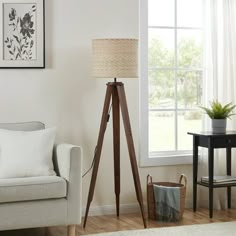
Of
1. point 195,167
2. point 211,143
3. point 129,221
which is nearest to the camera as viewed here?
point 129,221

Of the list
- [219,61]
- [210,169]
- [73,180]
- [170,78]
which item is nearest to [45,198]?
[73,180]

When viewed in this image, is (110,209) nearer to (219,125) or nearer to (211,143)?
(211,143)

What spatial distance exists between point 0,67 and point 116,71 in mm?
999

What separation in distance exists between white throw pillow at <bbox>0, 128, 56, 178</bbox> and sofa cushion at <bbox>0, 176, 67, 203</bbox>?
115mm

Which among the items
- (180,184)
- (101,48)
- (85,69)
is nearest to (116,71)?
(101,48)

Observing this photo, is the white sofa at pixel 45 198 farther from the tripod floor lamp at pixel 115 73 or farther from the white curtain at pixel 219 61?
the white curtain at pixel 219 61

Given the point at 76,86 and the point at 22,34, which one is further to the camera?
the point at 76,86

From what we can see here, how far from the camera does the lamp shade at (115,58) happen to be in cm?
474

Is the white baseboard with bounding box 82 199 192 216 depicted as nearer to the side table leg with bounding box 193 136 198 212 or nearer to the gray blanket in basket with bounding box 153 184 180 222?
the gray blanket in basket with bounding box 153 184 180 222

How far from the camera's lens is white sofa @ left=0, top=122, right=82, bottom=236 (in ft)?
13.3

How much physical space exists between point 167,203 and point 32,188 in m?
1.45

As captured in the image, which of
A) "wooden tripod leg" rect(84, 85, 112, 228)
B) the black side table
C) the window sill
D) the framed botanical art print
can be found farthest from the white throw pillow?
the black side table

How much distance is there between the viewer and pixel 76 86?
5.23m

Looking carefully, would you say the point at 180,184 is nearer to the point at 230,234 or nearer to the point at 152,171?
the point at 152,171
